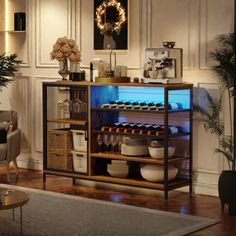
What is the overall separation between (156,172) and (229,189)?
99cm

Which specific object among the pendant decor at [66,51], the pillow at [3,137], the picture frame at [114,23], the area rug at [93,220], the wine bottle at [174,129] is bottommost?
the area rug at [93,220]

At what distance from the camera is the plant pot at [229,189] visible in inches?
251

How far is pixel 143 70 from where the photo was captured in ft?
24.7

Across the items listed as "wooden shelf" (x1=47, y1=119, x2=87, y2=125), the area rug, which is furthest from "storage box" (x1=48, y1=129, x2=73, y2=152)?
the area rug

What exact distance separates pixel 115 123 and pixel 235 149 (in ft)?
5.59

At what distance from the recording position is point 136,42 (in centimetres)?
779

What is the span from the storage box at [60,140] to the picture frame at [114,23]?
1078 millimetres

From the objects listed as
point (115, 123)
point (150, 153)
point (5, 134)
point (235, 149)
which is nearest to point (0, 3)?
point (5, 134)

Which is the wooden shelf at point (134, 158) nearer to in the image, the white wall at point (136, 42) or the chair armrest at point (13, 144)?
the white wall at point (136, 42)

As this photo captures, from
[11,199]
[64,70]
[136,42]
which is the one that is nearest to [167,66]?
[136,42]

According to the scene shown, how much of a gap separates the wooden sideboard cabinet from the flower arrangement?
297mm

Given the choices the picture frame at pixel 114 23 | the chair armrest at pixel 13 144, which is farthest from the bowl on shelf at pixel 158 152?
the chair armrest at pixel 13 144

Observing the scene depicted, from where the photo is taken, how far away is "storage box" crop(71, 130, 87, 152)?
7.73m

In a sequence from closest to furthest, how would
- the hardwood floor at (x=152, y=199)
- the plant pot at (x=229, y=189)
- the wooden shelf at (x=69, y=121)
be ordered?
the hardwood floor at (x=152, y=199)
the plant pot at (x=229, y=189)
the wooden shelf at (x=69, y=121)
